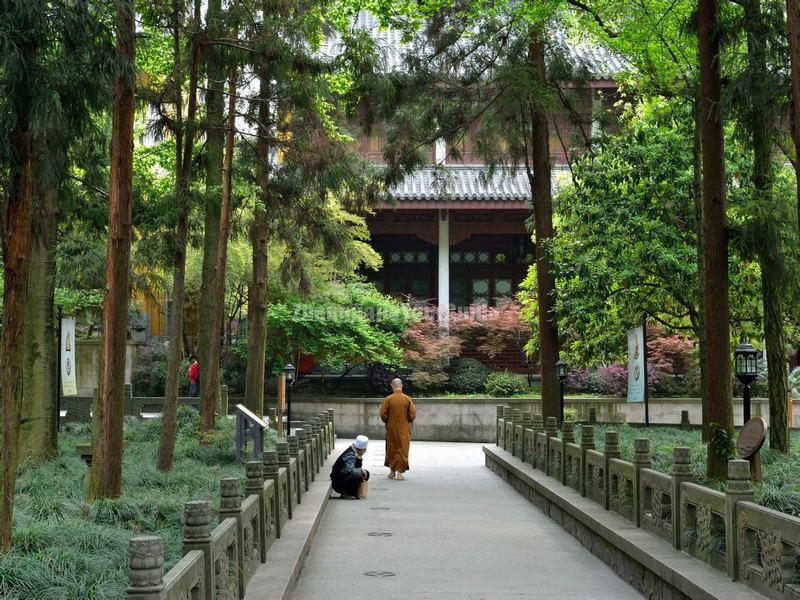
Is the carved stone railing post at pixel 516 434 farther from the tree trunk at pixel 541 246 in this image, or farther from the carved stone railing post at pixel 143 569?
the carved stone railing post at pixel 143 569

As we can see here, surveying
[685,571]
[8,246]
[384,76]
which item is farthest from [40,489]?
[384,76]

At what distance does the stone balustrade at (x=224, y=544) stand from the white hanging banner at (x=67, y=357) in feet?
17.7

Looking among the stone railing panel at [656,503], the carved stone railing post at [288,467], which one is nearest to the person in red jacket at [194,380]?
the carved stone railing post at [288,467]

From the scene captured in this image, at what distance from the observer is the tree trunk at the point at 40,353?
13703mm

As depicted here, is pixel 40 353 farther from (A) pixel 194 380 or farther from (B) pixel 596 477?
(A) pixel 194 380

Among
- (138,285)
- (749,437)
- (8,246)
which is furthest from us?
(138,285)

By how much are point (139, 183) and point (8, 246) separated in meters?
10.2

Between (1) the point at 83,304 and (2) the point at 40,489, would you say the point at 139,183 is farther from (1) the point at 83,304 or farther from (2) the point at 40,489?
(1) the point at 83,304

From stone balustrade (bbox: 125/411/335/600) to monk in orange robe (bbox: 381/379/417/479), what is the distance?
7.56m

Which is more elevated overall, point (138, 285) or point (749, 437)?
point (138, 285)

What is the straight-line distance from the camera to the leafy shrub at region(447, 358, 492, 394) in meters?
32.9

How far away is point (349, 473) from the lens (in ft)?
54.0

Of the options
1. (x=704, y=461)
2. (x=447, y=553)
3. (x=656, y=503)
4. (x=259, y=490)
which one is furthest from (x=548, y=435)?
(x=259, y=490)

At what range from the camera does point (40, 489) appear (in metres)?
10.7
